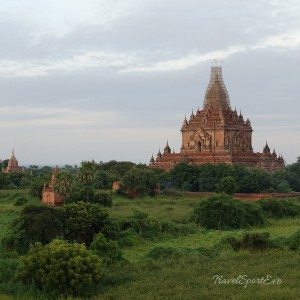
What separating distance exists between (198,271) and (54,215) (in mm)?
9919

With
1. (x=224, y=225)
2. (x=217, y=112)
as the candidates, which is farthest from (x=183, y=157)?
(x=224, y=225)

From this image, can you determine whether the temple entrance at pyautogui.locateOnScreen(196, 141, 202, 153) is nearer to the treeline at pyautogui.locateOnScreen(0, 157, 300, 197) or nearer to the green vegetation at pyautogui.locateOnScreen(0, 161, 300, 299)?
the treeline at pyautogui.locateOnScreen(0, 157, 300, 197)

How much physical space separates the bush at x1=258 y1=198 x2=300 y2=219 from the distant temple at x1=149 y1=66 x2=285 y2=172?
2110cm

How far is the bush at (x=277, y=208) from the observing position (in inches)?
1796

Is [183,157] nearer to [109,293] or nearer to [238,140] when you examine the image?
[238,140]

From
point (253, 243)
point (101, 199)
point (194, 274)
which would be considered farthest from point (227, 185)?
point (194, 274)

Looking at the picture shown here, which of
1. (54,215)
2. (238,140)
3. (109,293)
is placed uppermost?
(238,140)

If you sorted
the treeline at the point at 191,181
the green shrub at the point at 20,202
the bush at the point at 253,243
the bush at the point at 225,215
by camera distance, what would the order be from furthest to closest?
1. the treeline at the point at 191,181
2. the green shrub at the point at 20,202
3. the bush at the point at 225,215
4. the bush at the point at 253,243

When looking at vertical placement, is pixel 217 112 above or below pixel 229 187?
above

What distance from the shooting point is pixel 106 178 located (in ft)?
212

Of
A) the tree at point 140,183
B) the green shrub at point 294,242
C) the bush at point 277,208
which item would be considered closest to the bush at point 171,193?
the tree at point 140,183

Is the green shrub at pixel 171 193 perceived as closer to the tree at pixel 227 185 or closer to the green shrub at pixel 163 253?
the tree at pixel 227 185

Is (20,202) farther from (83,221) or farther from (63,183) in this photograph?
→ (83,221)

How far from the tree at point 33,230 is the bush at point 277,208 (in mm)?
19980
